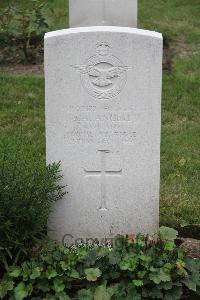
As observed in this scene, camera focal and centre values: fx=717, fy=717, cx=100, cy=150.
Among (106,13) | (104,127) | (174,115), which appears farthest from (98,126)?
(174,115)

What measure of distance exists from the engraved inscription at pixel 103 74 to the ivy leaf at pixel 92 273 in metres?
1.08

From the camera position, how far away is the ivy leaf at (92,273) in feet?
13.7

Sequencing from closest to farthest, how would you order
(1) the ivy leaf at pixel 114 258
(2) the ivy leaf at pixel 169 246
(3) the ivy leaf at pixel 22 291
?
(3) the ivy leaf at pixel 22 291 → (1) the ivy leaf at pixel 114 258 → (2) the ivy leaf at pixel 169 246

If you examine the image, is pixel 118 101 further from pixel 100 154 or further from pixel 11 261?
pixel 11 261

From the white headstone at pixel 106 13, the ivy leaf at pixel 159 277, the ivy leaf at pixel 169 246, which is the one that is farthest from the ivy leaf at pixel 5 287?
the white headstone at pixel 106 13

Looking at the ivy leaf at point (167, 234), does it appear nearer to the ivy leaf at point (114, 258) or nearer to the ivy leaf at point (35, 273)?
the ivy leaf at point (114, 258)

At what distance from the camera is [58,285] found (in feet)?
13.7

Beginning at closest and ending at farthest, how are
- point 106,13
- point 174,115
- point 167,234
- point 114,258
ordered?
point 114,258 < point 167,234 < point 106,13 < point 174,115

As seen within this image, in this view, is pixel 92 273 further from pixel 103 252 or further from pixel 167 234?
pixel 167 234

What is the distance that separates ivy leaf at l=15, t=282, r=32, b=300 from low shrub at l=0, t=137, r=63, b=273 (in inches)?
8.8

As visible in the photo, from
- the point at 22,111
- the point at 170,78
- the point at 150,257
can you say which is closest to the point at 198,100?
the point at 170,78

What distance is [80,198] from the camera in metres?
4.75

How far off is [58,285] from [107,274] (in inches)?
12.1

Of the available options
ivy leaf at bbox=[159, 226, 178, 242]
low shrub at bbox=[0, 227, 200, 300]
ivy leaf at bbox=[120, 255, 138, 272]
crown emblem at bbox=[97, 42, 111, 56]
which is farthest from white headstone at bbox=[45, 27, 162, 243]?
ivy leaf at bbox=[120, 255, 138, 272]
